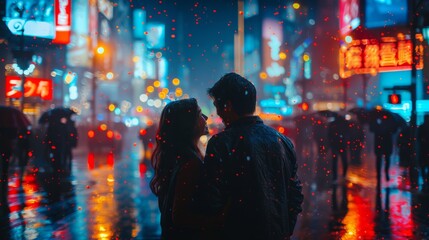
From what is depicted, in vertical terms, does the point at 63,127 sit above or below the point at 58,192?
above

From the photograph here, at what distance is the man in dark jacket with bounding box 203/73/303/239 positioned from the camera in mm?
2396

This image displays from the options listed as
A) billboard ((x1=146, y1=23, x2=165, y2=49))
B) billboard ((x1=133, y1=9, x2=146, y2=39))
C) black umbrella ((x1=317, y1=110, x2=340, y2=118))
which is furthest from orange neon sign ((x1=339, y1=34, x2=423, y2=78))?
billboard ((x1=146, y1=23, x2=165, y2=49))

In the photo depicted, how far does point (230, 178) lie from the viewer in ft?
7.95

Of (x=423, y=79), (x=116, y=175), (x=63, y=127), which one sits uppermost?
(x=423, y=79)

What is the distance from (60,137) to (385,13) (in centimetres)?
2696

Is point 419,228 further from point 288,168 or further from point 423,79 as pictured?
point 423,79

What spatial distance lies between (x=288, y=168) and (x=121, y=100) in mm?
86137

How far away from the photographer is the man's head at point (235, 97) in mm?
2568

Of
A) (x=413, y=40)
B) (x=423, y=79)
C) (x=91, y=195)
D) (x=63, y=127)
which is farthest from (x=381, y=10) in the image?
(x=91, y=195)

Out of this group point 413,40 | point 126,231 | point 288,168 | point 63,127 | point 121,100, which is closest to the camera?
point 288,168

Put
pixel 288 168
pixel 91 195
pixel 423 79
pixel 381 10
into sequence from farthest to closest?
pixel 381 10 → pixel 423 79 → pixel 91 195 → pixel 288 168

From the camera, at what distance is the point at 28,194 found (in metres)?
10.4

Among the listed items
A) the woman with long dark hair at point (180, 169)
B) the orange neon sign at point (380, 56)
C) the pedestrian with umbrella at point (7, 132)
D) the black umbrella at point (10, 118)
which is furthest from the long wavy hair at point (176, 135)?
the orange neon sign at point (380, 56)

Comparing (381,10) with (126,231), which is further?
(381,10)
